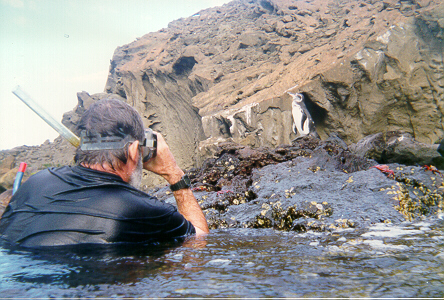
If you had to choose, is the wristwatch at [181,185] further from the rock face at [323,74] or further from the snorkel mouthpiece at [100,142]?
the rock face at [323,74]

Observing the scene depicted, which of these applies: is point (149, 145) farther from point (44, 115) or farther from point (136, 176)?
point (44, 115)

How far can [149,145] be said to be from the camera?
1.82m

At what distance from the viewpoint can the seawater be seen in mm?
988

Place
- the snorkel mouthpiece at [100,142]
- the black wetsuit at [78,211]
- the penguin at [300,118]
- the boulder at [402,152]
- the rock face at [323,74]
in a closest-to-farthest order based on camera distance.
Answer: the black wetsuit at [78,211]
the snorkel mouthpiece at [100,142]
the boulder at [402,152]
the rock face at [323,74]
the penguin at [300,118]

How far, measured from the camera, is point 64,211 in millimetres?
1427

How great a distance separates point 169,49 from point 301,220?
16158 millimetres

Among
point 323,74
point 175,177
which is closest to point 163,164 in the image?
point 175,177

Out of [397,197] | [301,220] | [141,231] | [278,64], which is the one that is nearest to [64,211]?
[141,231]

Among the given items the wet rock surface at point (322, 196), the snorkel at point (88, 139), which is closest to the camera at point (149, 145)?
the snorkel at point (88, 139)

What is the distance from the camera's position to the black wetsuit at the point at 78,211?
143 cm

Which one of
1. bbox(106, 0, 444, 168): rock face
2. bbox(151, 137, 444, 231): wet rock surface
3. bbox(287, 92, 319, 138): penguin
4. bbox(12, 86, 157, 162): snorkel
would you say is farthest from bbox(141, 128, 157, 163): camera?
bbox(106, 0, 444, 168): rock face

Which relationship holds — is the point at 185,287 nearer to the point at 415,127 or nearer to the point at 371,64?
the point at 371,64

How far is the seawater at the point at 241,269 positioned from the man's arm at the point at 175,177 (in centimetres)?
27

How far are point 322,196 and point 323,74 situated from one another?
6406mm
